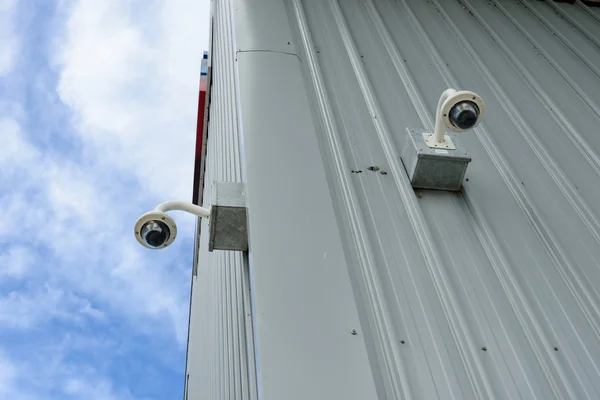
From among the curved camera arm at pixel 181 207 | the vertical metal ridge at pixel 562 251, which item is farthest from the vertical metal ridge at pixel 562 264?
the curved camera arm at pixel 181 207

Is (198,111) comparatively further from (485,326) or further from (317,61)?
(485,326)

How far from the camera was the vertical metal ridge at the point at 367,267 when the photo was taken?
5.88 feet

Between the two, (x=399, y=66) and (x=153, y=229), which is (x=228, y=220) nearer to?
(x=153, y=229)

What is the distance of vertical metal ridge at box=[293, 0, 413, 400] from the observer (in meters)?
1.79

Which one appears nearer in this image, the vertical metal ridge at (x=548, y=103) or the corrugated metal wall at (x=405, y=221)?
the corrugated metal wall at (x=405, y=221)

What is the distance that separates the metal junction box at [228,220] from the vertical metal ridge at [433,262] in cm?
65

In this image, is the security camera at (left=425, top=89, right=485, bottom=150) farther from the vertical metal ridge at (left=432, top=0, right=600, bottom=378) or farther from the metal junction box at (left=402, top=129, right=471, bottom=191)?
the vertical metal ridge at (left=432, top=0, right=600, bottom=378)

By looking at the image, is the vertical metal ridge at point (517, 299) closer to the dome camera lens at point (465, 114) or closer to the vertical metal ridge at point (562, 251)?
the vertical metal ridge at point (562, 251)

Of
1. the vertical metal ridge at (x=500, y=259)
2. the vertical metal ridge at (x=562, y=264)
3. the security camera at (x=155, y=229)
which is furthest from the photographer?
the security camera at (x=155, y=229)

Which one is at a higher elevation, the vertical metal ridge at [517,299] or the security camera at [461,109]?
the security camera at [461,109]

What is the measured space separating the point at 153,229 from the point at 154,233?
0.02 m

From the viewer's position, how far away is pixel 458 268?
2.20 m

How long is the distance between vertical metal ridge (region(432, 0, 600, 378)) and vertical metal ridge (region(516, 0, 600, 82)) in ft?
5.83

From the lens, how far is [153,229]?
2232 millimetres
